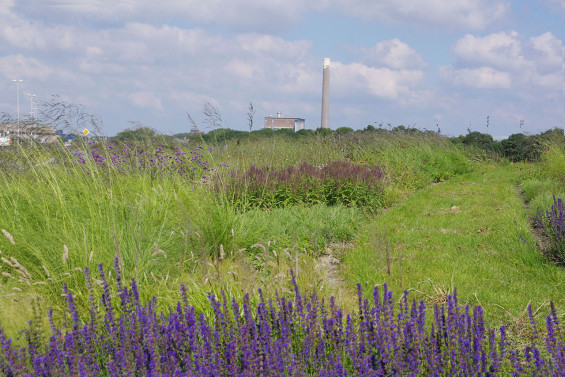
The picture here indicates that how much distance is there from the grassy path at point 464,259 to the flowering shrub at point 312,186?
0.59 meters

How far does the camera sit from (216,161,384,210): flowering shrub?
8141mm

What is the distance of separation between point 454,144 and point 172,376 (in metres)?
18.6

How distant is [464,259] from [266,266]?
3003 millimetres

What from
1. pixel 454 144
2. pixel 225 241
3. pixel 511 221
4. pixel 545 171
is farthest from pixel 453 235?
pixel 454 144

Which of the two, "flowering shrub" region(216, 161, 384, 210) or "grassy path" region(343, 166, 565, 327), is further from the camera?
"flowering shrub" region(216, 161, 384, 210)

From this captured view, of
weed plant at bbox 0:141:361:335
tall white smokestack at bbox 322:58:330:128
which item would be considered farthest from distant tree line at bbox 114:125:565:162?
weed plant at bbox 0:141:361:335

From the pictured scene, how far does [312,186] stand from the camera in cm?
859

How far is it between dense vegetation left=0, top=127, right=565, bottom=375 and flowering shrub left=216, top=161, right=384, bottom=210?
0.04 meters

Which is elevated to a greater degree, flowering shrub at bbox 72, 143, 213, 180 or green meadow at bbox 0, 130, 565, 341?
flowering shrub at bbox 72, 143, 213, 180

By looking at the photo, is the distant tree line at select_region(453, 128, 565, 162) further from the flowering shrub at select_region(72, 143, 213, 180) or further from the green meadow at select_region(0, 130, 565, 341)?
the flowering shrub at select_region(72, 143, 213, 180)

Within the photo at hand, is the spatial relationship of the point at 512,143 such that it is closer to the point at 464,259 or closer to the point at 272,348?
the point at 464,259

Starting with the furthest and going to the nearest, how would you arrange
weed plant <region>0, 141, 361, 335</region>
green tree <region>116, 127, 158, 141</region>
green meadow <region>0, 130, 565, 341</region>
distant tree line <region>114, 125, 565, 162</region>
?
distant tree line <region>114, 125, 565, 162</region>, green tree <region>116, 127, 158, 141</region>, green meadow <region>0, 130, 565, 341</region>, weed plant <region>0, 141, 361, 335</region>

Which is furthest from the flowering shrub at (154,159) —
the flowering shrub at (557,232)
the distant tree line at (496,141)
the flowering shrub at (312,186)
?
the distant tree line at (496,141)

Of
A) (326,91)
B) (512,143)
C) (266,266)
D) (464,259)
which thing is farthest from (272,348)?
(326,91)
